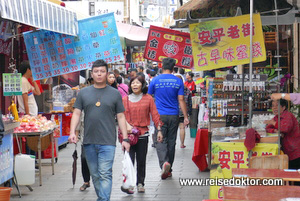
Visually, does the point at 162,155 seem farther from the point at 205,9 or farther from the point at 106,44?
the point at 106,44

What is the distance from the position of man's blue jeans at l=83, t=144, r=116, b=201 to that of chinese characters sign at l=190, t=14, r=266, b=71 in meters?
2.63

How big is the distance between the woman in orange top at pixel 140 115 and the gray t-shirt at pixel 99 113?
68.8 inches

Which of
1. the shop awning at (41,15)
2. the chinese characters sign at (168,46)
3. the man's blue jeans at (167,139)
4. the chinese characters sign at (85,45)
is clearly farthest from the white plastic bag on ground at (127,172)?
the chinese characters sign at (85,45)

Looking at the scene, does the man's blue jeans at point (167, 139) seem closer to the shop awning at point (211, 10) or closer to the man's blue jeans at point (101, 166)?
the shop awning at point (211, 10)

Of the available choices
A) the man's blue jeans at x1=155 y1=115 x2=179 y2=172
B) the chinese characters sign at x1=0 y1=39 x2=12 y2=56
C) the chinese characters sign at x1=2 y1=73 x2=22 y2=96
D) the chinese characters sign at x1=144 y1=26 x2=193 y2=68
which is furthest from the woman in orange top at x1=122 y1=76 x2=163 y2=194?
the chinese characters sign at x1=0 y1=39 x2=12 y2=56

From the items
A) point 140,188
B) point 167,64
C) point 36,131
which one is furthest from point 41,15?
point 140,188

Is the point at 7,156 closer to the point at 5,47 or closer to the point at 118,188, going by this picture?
the point at 118,188

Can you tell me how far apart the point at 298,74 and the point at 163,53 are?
3.89 m

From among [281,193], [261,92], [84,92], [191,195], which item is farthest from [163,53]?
[281,193]

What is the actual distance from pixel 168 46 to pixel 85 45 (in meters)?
2.08

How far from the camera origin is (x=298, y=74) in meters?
13.7

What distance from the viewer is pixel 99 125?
710 cm

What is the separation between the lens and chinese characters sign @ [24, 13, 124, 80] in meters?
12.6

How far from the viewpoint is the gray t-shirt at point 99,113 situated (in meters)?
7.09
